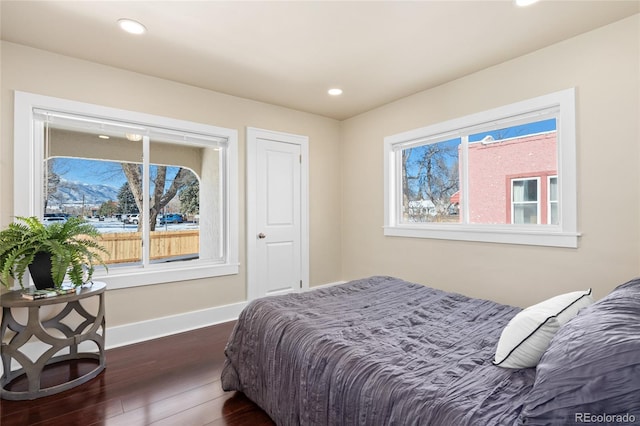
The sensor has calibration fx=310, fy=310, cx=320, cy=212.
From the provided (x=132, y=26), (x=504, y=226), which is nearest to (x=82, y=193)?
(x=132, y=26)

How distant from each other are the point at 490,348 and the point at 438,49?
2.33 meters

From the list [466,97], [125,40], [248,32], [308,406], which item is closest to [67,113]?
[125,40]

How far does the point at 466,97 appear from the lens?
3.15 metres

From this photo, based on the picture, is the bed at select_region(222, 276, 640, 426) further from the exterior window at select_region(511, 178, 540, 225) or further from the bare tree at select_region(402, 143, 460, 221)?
the bare tree at select_region(402, 143, 460, 221)

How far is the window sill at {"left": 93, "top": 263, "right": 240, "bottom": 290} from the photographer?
9.48ft

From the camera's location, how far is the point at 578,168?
7.98ft

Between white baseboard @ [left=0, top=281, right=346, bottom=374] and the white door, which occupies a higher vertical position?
the white door

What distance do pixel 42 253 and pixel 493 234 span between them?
3721 mm

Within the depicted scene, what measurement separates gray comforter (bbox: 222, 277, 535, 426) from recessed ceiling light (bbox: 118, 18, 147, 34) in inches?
86.2

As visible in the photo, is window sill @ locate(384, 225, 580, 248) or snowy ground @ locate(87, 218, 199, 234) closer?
window sill @ locate(384, 225, 580, 248)

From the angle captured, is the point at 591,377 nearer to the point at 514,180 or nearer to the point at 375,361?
the point at 375,361

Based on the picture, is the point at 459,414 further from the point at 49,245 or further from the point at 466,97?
the point at 466,97

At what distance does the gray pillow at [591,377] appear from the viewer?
2.65 ft

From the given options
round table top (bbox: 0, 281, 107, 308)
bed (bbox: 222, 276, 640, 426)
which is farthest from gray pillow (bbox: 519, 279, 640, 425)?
round table top (bbox: 0, 281, 107, 308)
